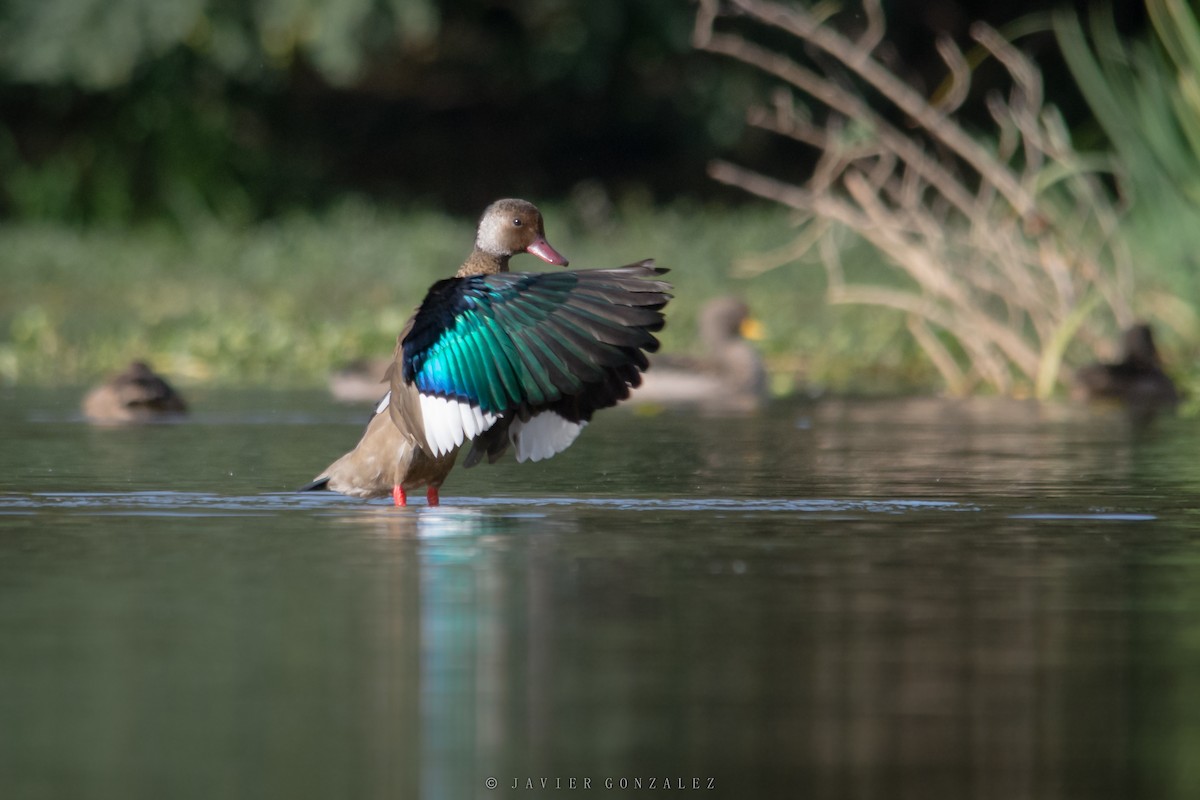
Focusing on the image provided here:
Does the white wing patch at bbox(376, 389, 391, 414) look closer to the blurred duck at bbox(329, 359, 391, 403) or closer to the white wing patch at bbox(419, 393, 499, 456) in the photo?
the white wing patch at bbox(419, 393, 499, 456)

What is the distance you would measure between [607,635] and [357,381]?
10.1 m

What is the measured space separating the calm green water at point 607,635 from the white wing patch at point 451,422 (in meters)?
0.25

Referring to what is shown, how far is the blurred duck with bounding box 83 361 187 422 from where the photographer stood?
13.0 meters

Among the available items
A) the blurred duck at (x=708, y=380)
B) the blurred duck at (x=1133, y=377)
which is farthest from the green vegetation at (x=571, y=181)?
the blurred duck at (x=708, y=380)

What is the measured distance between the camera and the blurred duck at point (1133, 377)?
550 inches

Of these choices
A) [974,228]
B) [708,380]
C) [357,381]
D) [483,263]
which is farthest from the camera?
[708,380]

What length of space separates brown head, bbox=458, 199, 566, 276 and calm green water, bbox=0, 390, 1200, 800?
84cm

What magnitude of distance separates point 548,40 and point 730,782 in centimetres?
2156

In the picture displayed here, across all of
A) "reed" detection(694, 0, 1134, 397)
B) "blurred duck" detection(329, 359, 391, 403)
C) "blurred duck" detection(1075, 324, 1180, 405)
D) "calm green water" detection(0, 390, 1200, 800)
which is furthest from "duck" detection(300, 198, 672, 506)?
"blurred duck" detection(329, 359, 391, 403)

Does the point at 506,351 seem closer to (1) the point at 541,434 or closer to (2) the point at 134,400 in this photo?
(1) the point at 541,434

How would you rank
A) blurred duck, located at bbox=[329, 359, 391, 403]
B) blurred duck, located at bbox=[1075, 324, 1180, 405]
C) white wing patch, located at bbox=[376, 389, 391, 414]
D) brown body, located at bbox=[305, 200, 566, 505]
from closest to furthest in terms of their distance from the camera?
brown body, located at bbox=[305, 200, 566, 505] < white wing patch, located at bbox=[376, 389, 391, 414] < blurred duck, located at bbox=[1075, 324, 1180, 405] < blurred duck, located at bbox=[329, 359, 391, 403]

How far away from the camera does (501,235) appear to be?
29.6ft

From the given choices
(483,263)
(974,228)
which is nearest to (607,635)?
(483,263)

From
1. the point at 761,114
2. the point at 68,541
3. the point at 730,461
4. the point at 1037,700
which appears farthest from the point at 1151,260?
the point at 1037,700
